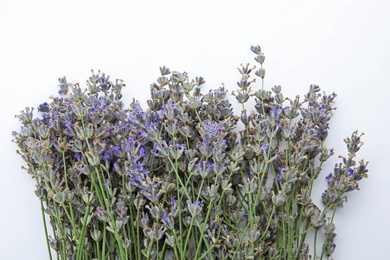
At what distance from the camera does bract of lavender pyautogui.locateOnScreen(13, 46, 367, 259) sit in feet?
5.57

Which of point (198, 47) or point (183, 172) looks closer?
point (183, 172)

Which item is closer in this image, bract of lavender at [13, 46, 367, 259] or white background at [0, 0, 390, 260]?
bract of lavender at [13, 46, 367, 259]

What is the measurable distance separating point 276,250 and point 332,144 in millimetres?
428

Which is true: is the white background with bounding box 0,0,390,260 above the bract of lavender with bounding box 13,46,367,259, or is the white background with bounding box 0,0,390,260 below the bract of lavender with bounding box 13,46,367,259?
above

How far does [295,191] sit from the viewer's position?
184 cm

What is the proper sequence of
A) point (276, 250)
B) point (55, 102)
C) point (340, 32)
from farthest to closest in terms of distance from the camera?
point (340, 32)
point (55, 102)
point (276, 250)

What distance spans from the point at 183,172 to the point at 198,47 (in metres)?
0.46

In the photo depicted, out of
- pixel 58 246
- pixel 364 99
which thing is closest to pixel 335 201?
pixel 364 99

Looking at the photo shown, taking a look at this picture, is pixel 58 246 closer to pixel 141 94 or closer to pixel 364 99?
pixel 141 94

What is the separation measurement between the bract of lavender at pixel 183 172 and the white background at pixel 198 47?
3.4 inches

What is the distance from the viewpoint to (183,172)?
1.80 m

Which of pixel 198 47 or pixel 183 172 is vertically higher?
pixel 198 47

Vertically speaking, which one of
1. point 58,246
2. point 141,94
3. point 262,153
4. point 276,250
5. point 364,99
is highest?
point 141,94

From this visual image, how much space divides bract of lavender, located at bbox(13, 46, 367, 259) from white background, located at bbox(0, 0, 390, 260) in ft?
0.29
